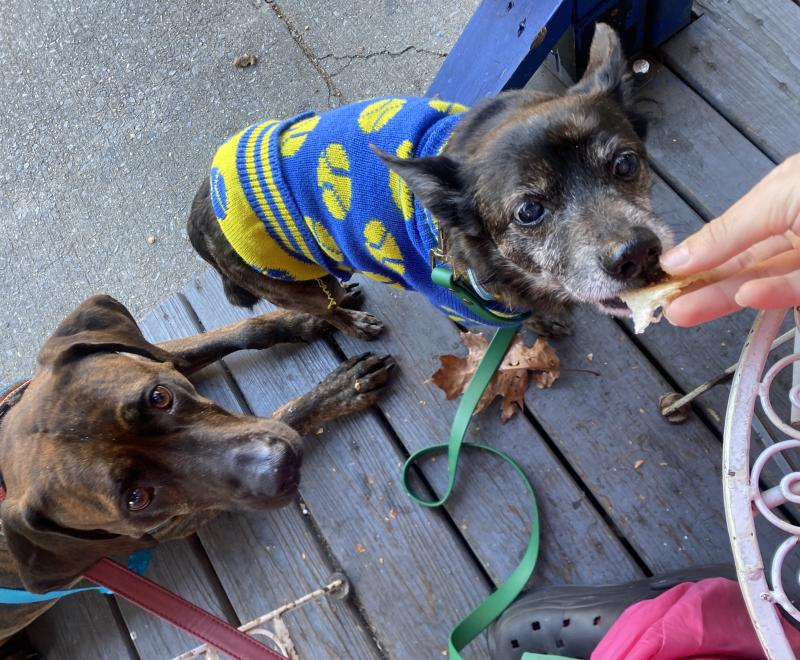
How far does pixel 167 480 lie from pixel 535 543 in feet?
4.81

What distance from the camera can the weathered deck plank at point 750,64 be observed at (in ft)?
9.47

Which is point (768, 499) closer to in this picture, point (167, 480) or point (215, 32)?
point (167, 480)

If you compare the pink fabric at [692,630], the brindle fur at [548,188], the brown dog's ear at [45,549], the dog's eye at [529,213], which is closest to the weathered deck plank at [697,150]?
the brindle fur at [548,188]

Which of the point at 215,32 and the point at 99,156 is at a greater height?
the point at 215,32

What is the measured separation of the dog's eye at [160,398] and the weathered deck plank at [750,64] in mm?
Answer: 2752

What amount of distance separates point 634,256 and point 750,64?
1816 millimetres

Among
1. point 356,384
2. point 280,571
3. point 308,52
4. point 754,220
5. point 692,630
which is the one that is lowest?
point 280,571

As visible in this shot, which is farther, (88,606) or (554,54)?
(554,54)

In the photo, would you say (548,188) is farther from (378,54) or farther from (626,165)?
(378,54)

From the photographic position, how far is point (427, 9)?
375 cm

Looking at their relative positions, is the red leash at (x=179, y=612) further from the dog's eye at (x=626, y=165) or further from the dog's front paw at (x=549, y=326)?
the dog's eye at (x=626, y=165)

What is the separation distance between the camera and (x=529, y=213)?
6.70ft

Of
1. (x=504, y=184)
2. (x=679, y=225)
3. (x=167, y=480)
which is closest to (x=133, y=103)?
(x=167, y=480)

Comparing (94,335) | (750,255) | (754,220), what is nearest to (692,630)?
(750,255)
